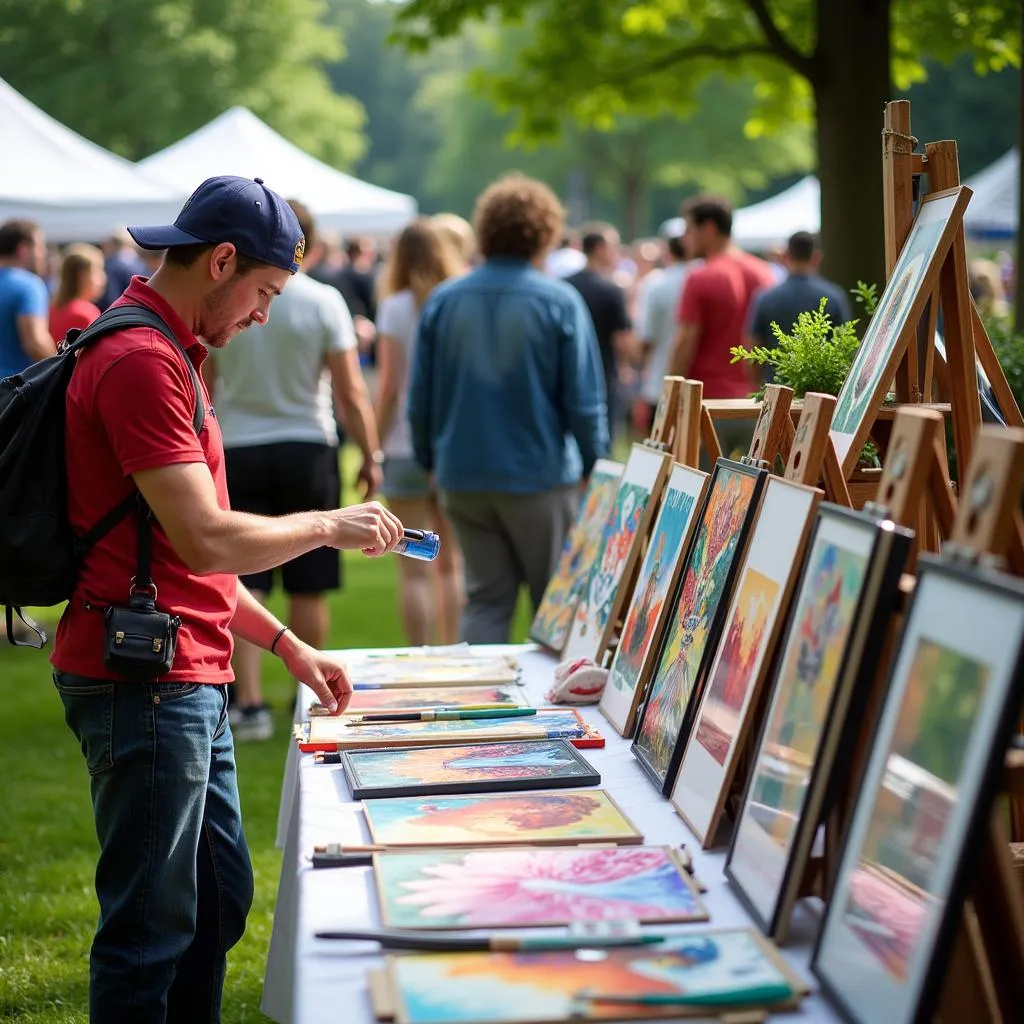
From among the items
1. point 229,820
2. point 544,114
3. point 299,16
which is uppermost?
point 299,16

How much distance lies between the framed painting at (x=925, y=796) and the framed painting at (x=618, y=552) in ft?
4.48

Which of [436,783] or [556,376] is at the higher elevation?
[556,376]

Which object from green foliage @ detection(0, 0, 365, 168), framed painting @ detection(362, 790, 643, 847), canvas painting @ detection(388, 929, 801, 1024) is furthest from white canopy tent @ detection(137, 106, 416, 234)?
green foliage @ detection(0, 0, 365, 168)

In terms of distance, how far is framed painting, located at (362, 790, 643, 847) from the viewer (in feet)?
6.55

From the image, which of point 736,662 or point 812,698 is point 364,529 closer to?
point 736,662

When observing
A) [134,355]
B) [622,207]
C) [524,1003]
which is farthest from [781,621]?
[622,207]

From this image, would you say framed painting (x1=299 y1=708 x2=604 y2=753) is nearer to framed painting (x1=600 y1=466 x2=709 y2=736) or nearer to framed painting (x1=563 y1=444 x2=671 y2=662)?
framed painting (x1=600 y1=466 x2=709 y2=736)

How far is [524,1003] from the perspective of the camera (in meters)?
1.49

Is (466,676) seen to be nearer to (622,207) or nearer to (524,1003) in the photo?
(524,1003)

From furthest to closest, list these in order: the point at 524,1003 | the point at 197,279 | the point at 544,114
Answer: the point at 544,114, the point at 197,279, the point at 524,1003

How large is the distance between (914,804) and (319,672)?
138cm

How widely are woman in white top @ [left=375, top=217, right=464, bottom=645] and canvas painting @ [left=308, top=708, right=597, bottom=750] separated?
2.98 meters

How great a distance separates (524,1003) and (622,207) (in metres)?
50.9

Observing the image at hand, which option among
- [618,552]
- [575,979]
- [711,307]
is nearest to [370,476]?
[711,307]
